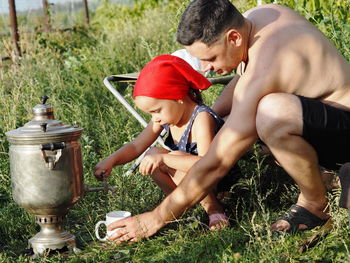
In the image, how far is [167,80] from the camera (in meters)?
3.54

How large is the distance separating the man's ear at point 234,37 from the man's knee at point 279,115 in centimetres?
35

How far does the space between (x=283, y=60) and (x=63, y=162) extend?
1316mm

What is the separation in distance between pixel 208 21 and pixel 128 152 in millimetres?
1087

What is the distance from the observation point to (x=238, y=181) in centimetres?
389

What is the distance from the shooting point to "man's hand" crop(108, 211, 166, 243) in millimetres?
3393

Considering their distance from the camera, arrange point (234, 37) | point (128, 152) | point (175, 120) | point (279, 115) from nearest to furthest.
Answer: point (279, 115) < point (234, 37) < point (175, 120) < point (128, 152)

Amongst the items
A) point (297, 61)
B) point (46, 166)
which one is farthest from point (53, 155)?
point (297, 61)

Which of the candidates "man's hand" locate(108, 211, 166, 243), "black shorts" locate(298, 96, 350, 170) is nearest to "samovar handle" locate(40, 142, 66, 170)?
"man's hand" locate(108, 211, 166, 243)

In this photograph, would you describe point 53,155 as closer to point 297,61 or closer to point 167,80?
point 167,80

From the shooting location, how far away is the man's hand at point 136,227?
11.1ft

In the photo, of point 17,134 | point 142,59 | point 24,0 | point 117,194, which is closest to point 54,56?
point 142,59

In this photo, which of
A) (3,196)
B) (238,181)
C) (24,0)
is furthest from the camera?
(24,0)

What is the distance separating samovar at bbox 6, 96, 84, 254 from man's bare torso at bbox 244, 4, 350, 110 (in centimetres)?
109

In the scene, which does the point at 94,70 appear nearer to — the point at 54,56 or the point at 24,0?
the point at 54,56
